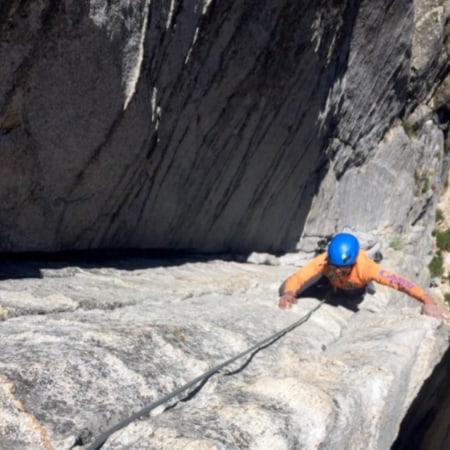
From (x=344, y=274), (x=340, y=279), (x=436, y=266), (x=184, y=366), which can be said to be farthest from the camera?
(x=436, y=266)

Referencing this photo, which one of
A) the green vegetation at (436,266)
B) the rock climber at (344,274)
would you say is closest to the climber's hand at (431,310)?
the rock climber at (344,274)

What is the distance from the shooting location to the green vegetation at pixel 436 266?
19.4 m

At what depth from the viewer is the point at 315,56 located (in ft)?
30.2

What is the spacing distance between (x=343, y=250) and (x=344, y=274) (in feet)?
1.29

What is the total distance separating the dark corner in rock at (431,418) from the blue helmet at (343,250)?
4.97 feet

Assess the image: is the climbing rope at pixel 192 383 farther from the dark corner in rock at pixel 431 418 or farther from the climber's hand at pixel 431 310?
the climber's hand at pixel 431 310

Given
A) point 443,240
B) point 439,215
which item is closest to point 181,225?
point 443,240

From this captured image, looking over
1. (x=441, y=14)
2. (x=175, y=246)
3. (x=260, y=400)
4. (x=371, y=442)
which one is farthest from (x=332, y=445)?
(x=441, y=14)

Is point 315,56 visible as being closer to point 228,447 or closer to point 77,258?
point 77,258

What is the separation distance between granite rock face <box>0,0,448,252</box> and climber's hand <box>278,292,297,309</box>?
1.87m

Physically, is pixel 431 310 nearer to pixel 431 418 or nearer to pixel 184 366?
pixel 431 418

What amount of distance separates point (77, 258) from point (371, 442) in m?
3.77

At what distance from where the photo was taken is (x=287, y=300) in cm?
701

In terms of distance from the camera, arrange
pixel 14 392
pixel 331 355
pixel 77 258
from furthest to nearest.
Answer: pixel 77 258
pixel 331 355
pixel 14 392
